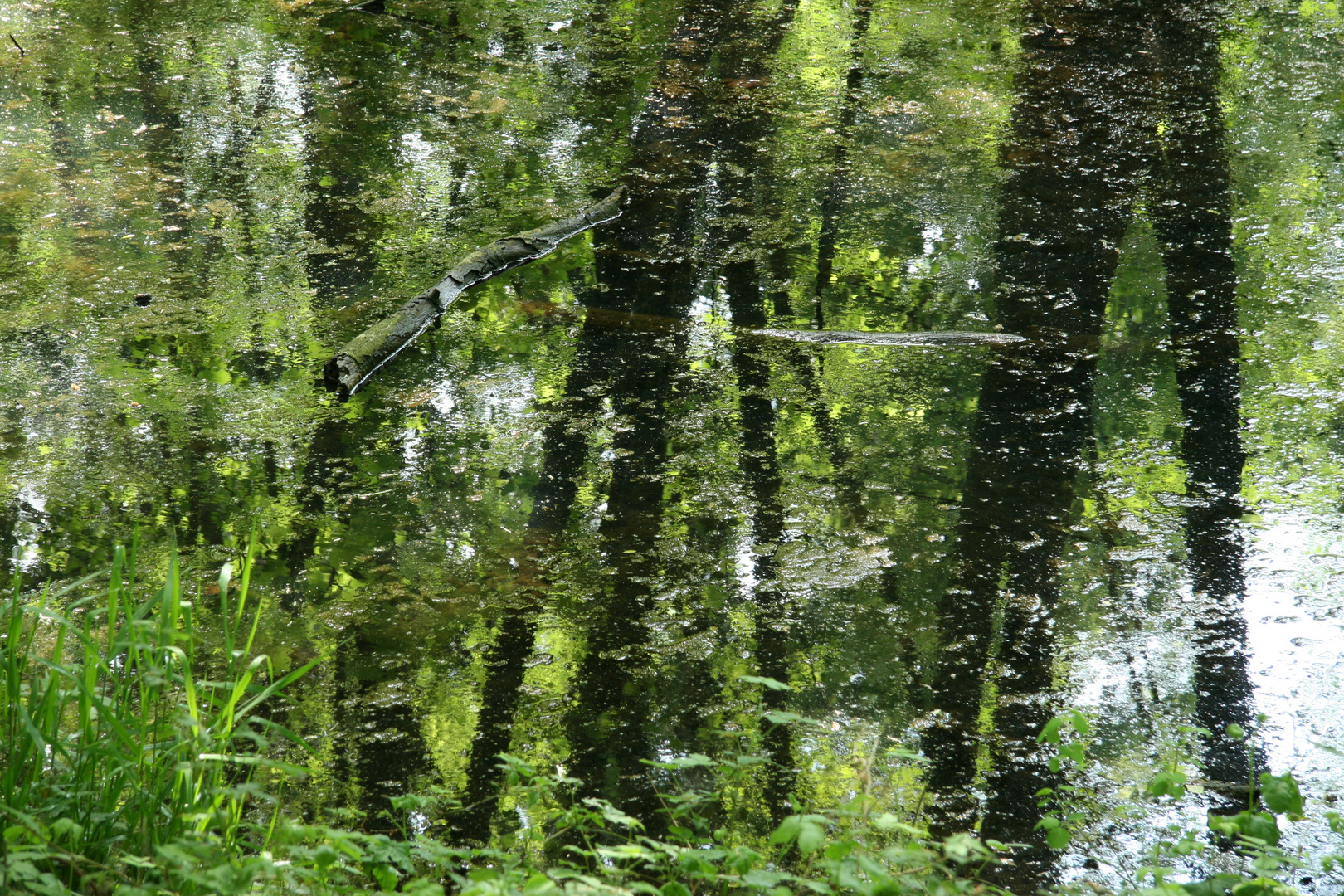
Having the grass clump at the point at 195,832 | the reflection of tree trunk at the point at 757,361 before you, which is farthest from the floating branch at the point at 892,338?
the grass clump at the point at 195,832

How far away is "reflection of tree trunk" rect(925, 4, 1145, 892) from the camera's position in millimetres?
2666

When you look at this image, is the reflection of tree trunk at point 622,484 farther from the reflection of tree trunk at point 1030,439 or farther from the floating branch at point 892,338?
the reflection of tree trunk at point 1030,439

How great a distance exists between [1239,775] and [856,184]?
4.72 meters

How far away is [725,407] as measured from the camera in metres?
4.35

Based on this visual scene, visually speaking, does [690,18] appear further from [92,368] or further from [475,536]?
[475,536]

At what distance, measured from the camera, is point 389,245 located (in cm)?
574

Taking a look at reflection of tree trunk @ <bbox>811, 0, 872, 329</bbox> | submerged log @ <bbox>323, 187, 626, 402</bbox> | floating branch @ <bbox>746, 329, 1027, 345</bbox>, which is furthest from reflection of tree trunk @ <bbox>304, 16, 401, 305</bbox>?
reflection of tree trunk @ <bbox>811, 0, 872, 329</bbox>

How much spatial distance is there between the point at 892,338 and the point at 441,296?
7.26 ft

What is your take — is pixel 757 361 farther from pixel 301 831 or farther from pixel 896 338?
pixel 301 831

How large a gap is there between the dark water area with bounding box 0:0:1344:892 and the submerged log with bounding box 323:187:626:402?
0.12 m

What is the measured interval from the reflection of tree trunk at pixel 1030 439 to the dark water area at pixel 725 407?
19 mm

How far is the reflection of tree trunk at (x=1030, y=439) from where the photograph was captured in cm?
267

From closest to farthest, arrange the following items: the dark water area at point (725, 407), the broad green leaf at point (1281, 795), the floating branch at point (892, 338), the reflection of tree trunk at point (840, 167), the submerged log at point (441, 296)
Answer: the broad green leaf at point (1281, 795) → the dark water area at point (725, 407) → the submerged log at point (441, 296) → the floating branch at point (892, 338) → the reflection of tree trunk at point (840, 167)

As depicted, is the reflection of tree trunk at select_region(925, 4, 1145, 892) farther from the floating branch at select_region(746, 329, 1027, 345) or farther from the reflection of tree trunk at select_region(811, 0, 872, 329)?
the reflection of tree trunk at select_region(811, 0, 872, 329)
